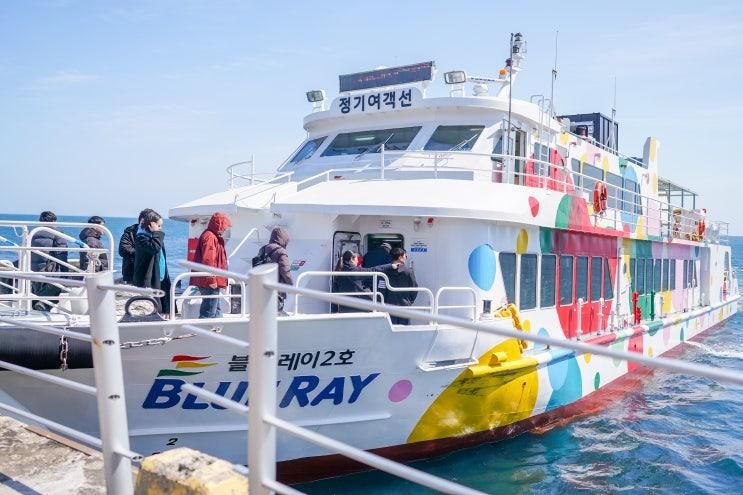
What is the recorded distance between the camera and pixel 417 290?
702cm

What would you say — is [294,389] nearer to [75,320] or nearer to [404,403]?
[404,403]

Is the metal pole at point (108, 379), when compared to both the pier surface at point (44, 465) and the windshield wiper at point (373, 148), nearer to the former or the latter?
the pier surface at point (44, 465)

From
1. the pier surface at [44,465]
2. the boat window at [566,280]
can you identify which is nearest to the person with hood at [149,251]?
the pier surface at [44,465]

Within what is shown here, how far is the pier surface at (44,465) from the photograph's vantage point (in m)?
3.07

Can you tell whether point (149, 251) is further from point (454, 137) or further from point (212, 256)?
point (454, 137)

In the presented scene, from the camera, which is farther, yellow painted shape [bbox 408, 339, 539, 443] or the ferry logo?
yellow painted shape [bbox 408, 339, 539, 443]

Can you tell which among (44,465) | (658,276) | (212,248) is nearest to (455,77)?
(212,248)

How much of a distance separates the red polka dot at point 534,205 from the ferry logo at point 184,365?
15.4ft

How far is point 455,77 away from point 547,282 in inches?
137

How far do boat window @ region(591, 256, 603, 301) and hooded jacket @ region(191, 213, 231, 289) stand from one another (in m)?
6.87

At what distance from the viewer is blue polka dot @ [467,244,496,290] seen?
8.07 metres

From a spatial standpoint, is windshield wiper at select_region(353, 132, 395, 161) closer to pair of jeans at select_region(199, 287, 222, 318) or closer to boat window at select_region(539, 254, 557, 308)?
boat window at select_region(539, 254, 557, 308)

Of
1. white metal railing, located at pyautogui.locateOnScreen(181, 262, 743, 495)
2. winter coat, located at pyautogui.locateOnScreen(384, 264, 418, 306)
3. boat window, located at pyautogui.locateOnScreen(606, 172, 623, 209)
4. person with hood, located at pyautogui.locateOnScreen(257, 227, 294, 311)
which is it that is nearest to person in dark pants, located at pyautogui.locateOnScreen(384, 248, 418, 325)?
winter coat, located at pyautogui.locateOnScreen(384, 264, 418, 306)

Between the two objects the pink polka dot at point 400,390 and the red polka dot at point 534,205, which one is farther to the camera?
the red polka dot at point 534,205
